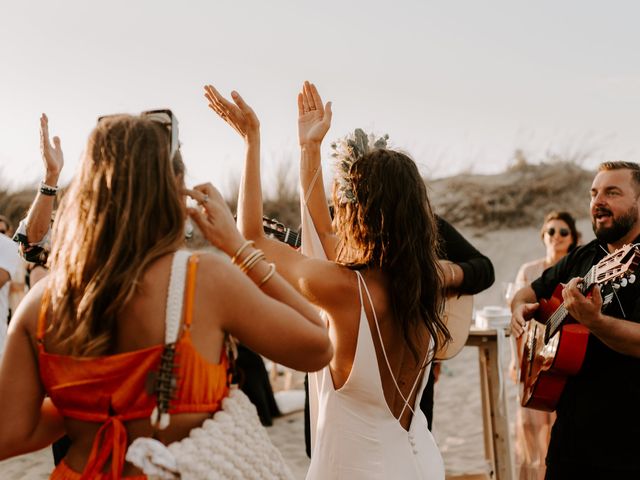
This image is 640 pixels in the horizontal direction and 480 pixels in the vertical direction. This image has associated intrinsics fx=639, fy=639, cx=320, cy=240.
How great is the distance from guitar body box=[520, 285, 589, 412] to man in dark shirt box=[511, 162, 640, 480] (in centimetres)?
6

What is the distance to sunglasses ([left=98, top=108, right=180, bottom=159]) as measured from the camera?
63.7 inches

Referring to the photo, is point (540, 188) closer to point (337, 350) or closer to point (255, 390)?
point (255, 390)

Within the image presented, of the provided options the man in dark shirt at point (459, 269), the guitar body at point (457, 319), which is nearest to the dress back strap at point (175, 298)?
the man in dark shirt at point (459, 269)

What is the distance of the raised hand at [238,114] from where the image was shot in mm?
2494

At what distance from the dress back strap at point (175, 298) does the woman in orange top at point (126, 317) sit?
1cm

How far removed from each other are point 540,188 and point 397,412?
13405 mm

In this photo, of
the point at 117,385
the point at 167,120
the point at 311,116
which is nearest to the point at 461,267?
the point at 311,116

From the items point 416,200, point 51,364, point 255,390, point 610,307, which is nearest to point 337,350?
A: point 416,200

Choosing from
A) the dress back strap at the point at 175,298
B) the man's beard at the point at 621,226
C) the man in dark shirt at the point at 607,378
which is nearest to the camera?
the dress back strap at the point at 175,298

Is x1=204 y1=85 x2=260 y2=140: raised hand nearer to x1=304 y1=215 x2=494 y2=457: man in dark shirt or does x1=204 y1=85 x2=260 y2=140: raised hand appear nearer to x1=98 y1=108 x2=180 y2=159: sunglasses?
x1=98 y1=108 x2=180 y2=159: sunglasses

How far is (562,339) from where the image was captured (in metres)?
2.99

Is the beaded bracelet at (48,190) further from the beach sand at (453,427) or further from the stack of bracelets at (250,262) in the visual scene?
the beach sand at (453,427)

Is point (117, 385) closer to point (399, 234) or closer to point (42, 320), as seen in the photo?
point (42, 320)

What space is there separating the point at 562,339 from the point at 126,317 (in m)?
2.20
